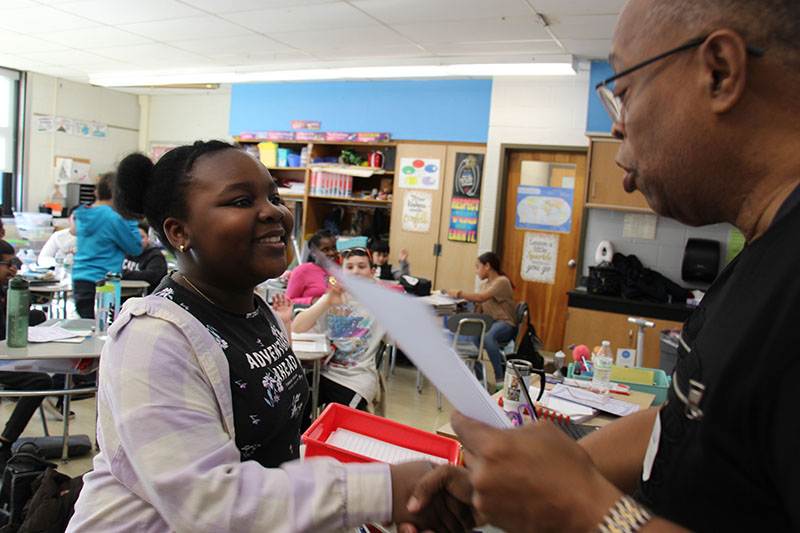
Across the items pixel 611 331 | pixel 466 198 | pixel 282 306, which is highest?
pixel 466 198

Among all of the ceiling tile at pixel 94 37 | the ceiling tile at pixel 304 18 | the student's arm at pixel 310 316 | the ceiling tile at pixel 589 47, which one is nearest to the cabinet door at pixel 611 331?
the ceiling tile at pixel 589 47

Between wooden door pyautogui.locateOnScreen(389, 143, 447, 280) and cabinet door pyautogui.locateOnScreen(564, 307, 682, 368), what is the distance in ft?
7.38

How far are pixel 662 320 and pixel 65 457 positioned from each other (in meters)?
5.31

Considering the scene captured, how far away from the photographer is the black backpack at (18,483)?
2268mm

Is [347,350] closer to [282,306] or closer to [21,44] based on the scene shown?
[282,306]

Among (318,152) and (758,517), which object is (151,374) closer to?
(758,517)

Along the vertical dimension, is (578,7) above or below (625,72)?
above

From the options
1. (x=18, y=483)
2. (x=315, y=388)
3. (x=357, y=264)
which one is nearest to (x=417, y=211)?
(x=357, y=264)

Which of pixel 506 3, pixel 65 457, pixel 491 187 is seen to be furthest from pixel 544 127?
pixel 65 457

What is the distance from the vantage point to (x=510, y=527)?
2.09ft

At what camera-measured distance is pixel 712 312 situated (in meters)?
0.74

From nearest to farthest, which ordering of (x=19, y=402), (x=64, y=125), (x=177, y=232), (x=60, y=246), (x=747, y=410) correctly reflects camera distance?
1. (x=747, y=410)
2. (x=177, y=232)
3. (x=19, y=402)
4. (x=60, y=246)
5. (x=64, y=125)

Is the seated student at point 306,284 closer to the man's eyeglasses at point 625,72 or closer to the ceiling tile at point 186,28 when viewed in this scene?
the ceiling tile at point 186,28

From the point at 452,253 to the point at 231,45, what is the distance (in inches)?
154
